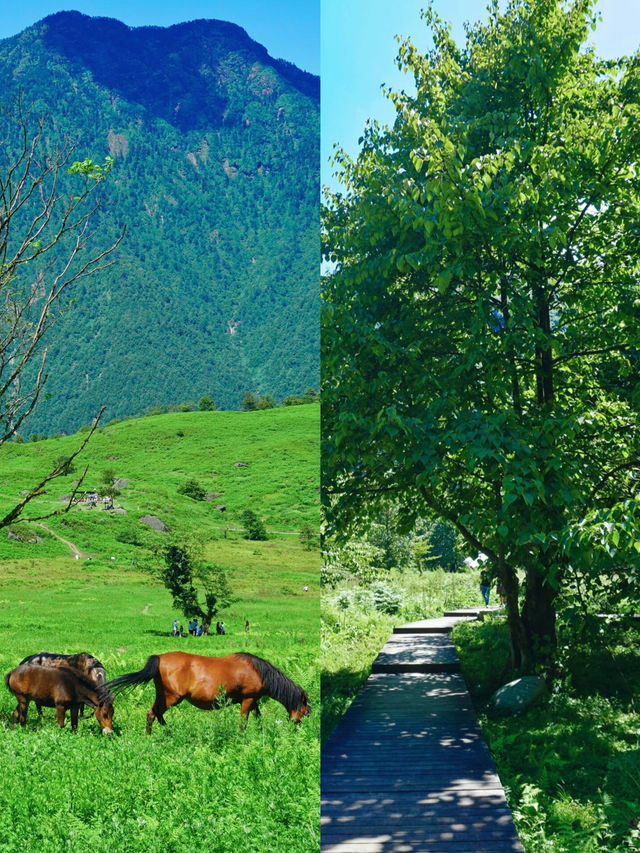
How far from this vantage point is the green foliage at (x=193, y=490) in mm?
7180

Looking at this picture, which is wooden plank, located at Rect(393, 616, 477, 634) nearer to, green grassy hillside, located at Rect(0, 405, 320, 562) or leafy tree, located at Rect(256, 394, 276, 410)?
green grassy hillside, located at Rect(0, 405, 320, 562)

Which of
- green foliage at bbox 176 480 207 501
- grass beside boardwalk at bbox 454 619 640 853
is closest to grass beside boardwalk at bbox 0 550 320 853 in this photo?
green foliage at bbox 176 480 207 501

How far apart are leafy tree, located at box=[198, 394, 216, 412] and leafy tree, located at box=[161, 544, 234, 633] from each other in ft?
5.22

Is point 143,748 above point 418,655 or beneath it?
above

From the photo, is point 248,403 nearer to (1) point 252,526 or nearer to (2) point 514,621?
(1) point 252,526

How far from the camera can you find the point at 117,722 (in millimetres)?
5695

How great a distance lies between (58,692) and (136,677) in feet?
2.03

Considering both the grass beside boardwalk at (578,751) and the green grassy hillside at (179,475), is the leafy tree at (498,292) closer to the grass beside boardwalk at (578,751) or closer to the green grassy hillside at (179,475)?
the green grassy hillside at (179,475)

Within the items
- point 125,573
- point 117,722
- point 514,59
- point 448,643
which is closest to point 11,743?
point 117,722

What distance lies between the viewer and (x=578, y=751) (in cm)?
589

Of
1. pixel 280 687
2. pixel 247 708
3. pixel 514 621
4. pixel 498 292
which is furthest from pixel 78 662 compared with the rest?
pixel 498 292

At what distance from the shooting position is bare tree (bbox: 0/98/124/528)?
17.0 ft

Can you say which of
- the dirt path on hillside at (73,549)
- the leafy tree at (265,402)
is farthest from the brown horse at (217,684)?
the leafy tree at (265,402)

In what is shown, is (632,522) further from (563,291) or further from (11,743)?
(11,743)
